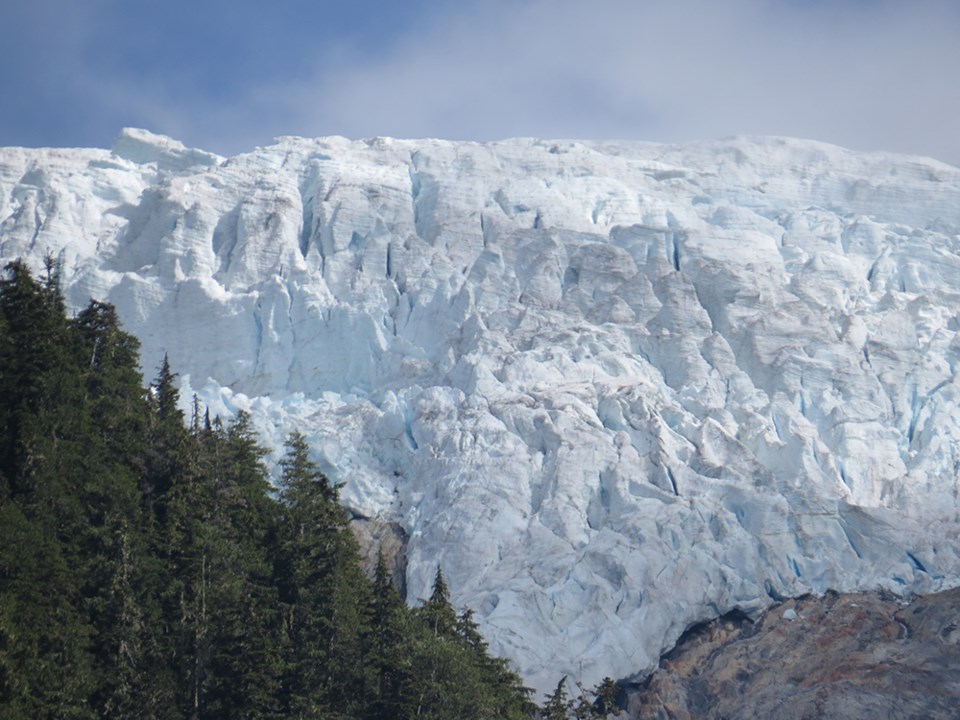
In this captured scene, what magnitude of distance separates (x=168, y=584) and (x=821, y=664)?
2516 centimetres

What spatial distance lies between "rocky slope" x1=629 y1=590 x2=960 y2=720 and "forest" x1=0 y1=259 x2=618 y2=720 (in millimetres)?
9214

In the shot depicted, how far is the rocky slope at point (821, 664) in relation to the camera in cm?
4819

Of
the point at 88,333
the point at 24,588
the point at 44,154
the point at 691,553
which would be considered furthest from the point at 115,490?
the point at 44,154

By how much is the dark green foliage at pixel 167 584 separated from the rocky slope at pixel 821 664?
32.7ft

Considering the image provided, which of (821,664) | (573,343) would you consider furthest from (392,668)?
(573,343)

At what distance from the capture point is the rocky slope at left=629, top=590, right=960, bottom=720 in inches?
1897

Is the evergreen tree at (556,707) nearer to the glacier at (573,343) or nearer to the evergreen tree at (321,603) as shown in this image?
the glacier at (573,343)

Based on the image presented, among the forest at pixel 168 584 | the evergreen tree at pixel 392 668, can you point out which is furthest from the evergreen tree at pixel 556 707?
the evergreen tree at pixel 392 668

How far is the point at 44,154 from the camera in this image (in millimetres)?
78875

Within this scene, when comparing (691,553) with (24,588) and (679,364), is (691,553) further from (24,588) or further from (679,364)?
(24,588)

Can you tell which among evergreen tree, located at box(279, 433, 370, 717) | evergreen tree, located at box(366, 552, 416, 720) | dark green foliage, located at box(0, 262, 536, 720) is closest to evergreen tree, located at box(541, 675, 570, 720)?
dark green foliage, located at box(0, 262, 536, 720)

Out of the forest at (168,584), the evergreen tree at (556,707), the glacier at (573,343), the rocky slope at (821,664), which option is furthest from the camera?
the glacier at (573,343)

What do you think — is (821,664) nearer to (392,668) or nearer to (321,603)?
(392,668)

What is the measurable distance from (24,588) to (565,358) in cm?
3427
